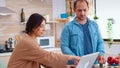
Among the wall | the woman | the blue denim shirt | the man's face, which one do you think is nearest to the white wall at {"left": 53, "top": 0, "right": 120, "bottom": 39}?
the wall

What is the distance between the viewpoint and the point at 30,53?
1931 millimetres

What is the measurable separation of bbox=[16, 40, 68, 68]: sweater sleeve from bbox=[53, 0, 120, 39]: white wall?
10.7 ft

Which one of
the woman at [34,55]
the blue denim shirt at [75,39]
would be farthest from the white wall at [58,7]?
the woman at [34,55]

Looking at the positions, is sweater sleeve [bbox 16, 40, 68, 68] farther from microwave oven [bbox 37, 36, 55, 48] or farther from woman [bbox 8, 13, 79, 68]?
microwave oven [bbox 37, 36, 55, 48]

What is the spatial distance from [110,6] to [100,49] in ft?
8.76

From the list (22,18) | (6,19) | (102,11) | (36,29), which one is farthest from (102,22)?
(36,29)

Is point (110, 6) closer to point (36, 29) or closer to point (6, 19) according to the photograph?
point (6, 19)

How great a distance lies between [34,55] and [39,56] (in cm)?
4

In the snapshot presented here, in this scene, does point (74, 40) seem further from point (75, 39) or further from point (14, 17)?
point (14, 17)

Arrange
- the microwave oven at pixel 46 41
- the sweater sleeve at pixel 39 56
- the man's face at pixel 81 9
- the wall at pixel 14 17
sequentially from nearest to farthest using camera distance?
the sweater sleeve at pixel 39 56
the man's face at pixel 81 9
the wall at pixel 14 17
the microwave oven at pixel 46 41

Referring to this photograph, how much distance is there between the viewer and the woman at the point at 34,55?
6.29 ft

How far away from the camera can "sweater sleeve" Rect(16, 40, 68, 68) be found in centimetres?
192

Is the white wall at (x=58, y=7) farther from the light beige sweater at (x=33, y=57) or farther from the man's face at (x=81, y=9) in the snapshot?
the light beige sweater at (x=33, y=57)

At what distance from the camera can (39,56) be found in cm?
192
